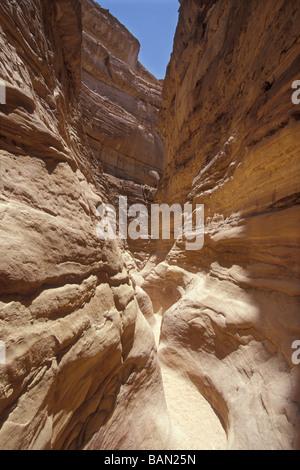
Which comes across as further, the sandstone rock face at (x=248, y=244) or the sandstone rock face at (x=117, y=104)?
the sandstone rock face at (x=117, y=104)

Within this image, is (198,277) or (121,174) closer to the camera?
(198,277)

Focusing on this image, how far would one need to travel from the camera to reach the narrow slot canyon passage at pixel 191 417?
210 cm

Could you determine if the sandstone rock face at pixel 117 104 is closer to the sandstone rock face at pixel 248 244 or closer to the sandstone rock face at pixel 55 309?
the sandstone rock face at pixel 248 244

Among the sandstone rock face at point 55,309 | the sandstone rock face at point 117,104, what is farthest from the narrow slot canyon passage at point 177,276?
the sandstone rock face at point 117,104

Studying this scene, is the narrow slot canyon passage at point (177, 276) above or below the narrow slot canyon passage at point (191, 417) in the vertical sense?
above

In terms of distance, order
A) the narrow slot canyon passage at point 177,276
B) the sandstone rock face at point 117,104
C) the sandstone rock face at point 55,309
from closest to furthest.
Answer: the sandstone rock face at point 55,309
the narrow slot canyon passage at point 177,276
the sandstone rock face at point 117,104

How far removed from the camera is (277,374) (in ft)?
6.66

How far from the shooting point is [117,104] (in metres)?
13.2

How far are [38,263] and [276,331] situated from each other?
2.71m

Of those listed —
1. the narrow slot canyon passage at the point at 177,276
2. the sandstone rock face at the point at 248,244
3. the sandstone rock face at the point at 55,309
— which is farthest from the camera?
the sandstone rock face at the point at 248,244

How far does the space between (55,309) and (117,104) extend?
15568mm

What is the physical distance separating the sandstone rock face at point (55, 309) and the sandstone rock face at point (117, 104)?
32.8ft
